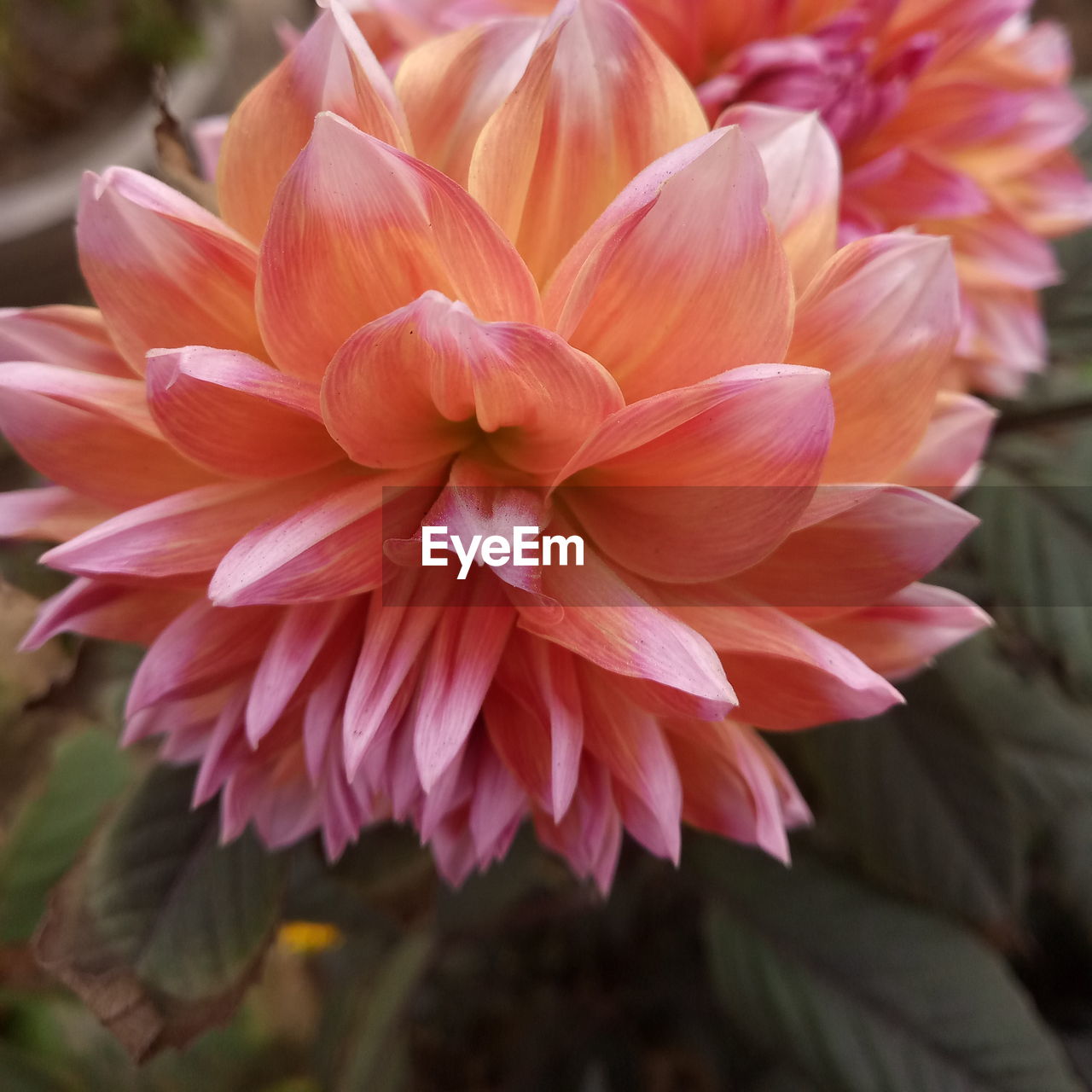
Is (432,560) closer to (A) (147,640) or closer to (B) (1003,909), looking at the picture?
(A) (147,640)

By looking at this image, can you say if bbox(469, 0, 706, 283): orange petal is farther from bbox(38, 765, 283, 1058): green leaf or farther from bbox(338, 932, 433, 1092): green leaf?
bbox(338, 932, 433, 1092): green leaf

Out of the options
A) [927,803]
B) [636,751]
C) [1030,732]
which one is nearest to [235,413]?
[636,751]

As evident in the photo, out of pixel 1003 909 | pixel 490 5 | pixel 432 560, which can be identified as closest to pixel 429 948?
pixel 1003 909

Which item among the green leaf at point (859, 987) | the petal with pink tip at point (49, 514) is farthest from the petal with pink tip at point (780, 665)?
the green leaf at point (859, 987)

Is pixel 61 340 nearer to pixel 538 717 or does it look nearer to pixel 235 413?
pixel 235 413

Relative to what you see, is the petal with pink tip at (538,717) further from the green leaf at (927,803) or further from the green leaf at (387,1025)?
the green leaf at (387,1025)
